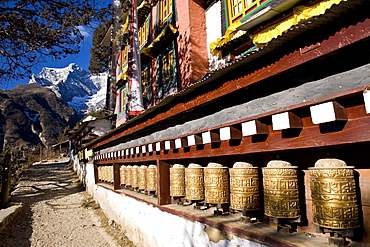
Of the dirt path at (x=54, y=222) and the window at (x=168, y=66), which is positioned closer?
the dirt path at (x=54, y=222)

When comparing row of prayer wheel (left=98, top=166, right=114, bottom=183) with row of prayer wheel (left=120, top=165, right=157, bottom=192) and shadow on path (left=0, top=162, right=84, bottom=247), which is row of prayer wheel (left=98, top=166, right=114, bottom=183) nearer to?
row of prayer wheel (left=120, top=165, right=157, bottom=192)

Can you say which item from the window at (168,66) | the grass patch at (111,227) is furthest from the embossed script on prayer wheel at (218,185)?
the window at (168,66)

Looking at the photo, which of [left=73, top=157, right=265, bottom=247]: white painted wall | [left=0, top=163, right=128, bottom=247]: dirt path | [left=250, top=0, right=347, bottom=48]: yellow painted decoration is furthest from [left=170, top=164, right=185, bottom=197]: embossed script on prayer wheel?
[left=0, top=163, right=128, bottom=247]: dirt path

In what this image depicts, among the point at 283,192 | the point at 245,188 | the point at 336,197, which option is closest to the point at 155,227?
the point at 245,188

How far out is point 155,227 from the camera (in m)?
4.89

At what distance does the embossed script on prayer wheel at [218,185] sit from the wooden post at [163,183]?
4.61 feet

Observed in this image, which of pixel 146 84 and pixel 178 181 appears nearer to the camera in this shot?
pixel 178 181

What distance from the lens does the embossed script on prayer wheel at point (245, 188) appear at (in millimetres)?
2922

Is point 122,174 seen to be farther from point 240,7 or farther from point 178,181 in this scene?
point 240,7

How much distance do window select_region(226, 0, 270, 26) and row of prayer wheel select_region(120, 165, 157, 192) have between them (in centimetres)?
454

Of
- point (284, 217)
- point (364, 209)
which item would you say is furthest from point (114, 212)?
point (364, 209)

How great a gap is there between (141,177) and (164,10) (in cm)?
758

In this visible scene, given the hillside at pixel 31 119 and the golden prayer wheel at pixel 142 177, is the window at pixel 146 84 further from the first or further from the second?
the hillside at pixel 31 119

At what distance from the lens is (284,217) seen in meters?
2.49
